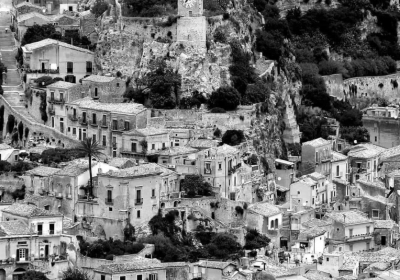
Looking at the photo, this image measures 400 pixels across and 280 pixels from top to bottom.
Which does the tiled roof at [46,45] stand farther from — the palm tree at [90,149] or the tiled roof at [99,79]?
the palm tree at [90,149]

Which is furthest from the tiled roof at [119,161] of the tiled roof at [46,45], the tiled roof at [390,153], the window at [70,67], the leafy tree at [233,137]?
the tiled roof at [390,153]

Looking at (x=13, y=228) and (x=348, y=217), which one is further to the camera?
(x=348, y=217)

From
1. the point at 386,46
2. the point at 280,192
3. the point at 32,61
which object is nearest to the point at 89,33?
the point at 32,61

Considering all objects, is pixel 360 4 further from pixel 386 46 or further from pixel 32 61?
pixel 32 61

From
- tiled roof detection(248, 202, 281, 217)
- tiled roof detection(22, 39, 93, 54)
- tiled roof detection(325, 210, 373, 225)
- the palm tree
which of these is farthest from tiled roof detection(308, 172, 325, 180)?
tiled roof detection(22, 39, 93, 54)

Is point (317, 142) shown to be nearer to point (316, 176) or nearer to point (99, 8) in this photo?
point (316, 176)

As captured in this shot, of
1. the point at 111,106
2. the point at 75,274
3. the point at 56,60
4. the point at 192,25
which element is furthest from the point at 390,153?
the point at 75,274
